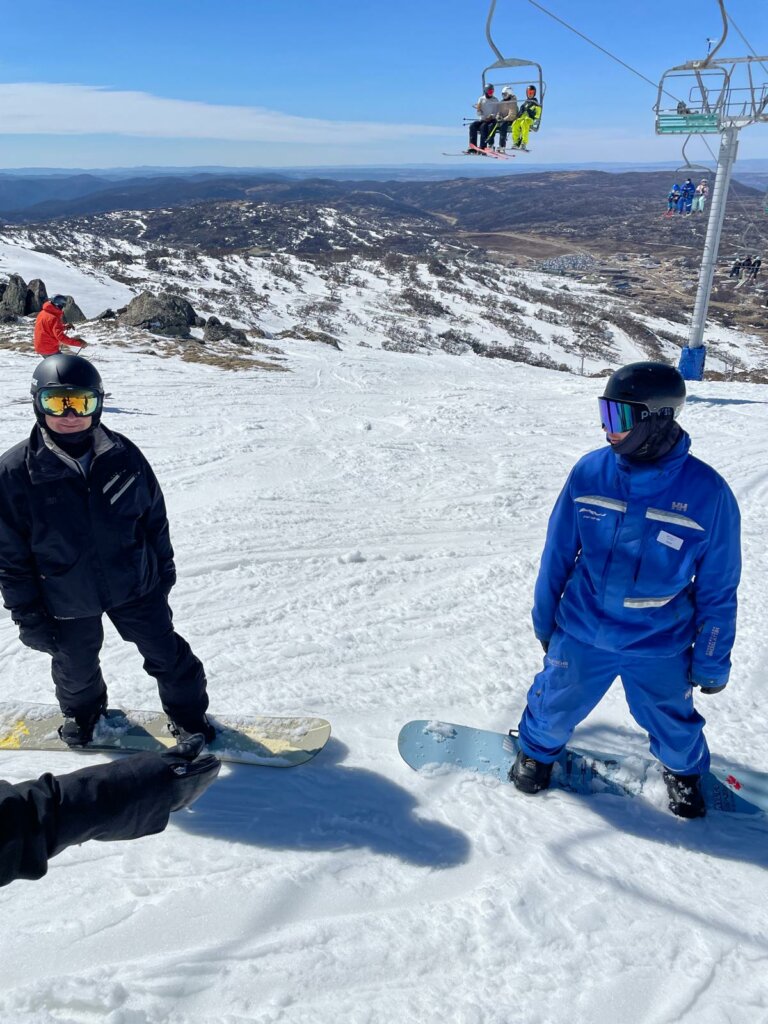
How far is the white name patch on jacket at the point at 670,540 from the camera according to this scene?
2.37 m

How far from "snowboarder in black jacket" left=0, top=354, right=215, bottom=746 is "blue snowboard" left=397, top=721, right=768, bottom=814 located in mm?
1275

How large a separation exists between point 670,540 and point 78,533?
2.27m

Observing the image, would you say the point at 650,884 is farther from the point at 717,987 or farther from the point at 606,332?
the point at 606,332

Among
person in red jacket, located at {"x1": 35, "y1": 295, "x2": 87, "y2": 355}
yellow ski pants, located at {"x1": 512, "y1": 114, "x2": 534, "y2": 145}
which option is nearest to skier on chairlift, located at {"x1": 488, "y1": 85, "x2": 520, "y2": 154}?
yellow ski pants, located at {"x1": 512, "y1": 114, "x2": 534, "y2": 145}

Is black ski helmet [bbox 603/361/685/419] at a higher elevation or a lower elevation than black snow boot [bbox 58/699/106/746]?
higher

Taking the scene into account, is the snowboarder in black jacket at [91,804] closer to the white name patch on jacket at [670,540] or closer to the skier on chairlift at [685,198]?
the white name patch on jacket at [670,540]

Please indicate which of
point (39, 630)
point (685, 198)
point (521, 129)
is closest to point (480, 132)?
point (521, 129)

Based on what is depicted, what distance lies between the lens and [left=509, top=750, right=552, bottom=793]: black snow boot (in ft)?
9.36

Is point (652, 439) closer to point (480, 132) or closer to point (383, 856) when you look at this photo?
point (383, 856)

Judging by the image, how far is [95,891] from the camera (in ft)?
7.41

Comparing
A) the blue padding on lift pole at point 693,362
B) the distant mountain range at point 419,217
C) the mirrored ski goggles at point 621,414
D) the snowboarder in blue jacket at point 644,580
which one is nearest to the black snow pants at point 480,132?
the blue padding on lift pole at point 693,362

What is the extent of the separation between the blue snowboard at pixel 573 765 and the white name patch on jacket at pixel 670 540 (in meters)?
Answer: 1.25

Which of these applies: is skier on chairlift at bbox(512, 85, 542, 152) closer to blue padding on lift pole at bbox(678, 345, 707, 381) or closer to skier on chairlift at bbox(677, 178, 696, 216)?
blue padding on lift pole at bbox(678, 345, 707, 381)

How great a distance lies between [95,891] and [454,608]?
2.91 metres
